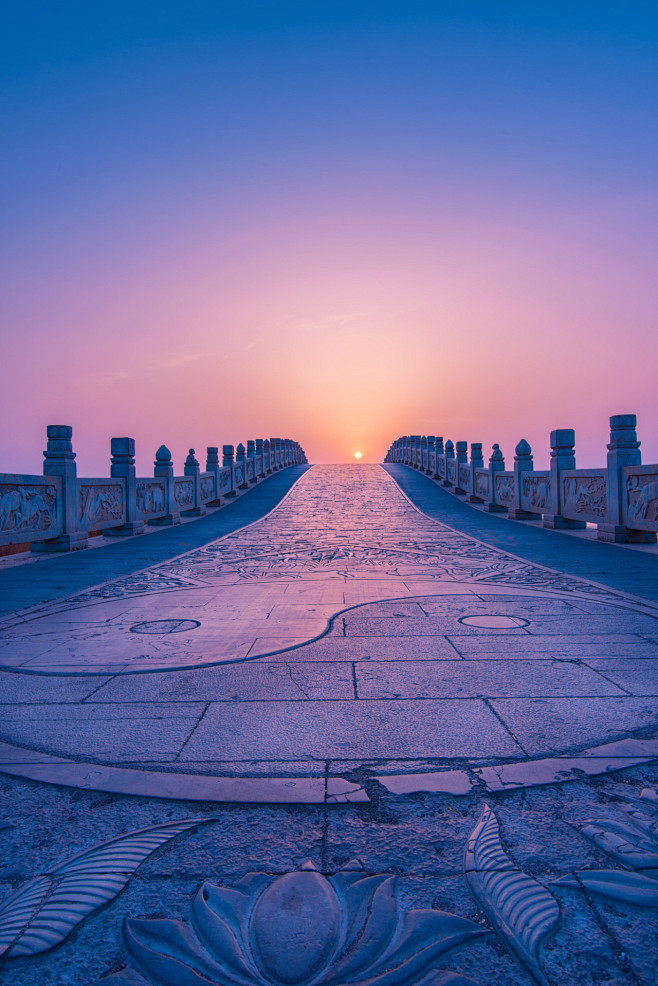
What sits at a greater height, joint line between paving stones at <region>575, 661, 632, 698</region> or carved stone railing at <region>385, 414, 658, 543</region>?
carved stone railing at <region>385, 414, 658, 543</region>

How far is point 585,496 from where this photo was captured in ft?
35.9

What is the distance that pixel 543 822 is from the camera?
77.0 inches

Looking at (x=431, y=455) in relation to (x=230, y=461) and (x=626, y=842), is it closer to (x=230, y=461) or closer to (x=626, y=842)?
(x=230, y=461)

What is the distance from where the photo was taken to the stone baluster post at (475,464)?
18.0m

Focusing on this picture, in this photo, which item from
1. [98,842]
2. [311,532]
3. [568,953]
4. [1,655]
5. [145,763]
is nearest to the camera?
[568,953]

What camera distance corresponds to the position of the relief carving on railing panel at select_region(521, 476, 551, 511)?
41.5 ft

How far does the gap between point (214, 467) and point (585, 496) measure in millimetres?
12174

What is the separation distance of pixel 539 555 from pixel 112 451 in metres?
8.98

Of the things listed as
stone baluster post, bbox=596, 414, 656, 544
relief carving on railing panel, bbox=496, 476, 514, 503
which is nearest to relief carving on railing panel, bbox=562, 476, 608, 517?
stone baluster post, bbox=596, 414, 656, 544

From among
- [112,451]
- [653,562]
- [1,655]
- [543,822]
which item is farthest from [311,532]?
[543,822]

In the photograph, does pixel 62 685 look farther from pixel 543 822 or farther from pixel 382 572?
pixel 382 572

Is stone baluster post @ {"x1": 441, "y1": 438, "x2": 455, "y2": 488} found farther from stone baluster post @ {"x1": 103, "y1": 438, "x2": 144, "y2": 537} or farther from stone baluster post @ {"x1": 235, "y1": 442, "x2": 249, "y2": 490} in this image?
stone baluster post @ {"x1": 103, "y1": 438, "x2": 144, "y2": 537}

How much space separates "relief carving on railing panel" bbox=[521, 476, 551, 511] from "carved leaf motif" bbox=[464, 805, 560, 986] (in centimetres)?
1149

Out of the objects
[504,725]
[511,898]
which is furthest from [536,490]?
[511,898]
